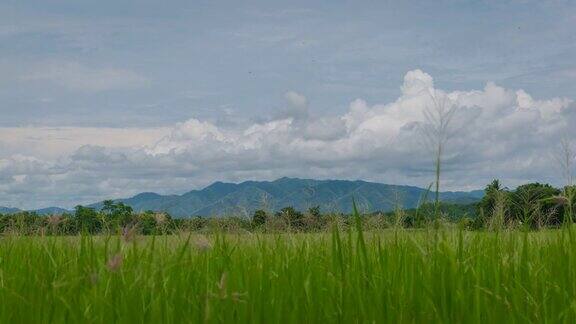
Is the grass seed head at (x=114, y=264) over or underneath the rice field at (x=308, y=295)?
over

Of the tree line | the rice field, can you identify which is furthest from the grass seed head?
the tree line

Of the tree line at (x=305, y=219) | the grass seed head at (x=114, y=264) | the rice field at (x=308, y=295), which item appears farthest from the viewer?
the tree line at (x=305, y=219)

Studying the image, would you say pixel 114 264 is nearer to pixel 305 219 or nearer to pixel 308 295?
pixel 308 295

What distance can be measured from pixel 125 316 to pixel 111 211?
4686 millimetres

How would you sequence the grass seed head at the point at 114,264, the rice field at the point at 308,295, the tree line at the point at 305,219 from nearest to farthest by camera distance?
the grass seed head at the point at 114,264 < the rice field at the point at 308,295 < the tree line at the point at 305,219

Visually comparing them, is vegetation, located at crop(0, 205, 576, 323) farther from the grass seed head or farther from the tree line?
the tree line

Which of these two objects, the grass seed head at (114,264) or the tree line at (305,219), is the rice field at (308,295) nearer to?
the grass seed head at (114,264)

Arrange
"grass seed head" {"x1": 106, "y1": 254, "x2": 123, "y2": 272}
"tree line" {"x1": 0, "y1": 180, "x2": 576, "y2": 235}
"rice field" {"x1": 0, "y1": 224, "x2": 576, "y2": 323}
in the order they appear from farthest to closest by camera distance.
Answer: "tree line" {"x1": 0, "y1": 180, "x2": 576, "y2": 235}
"rice field" {"x1": 0, "y1": 224, "x2": 576, "y2": 323}
"grass seed head" {"x1": 106, "y1": 254, "x2": 123, "y2": 272}

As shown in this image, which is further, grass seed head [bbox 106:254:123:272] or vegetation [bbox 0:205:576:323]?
vegetation [bbox 0:205:576:323]

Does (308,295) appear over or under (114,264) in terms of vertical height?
under

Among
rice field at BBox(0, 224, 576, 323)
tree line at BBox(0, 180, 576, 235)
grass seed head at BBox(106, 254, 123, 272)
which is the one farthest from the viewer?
tree line at BBox(0, 180, 576, 235)

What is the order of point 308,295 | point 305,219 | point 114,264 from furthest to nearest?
point 305,219 → point 308,295 → point 114,264

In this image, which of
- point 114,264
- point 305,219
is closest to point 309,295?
point 114,264

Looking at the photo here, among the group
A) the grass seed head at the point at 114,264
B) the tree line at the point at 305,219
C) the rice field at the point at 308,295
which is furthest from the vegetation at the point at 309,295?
the tree line at the point at 305,219
